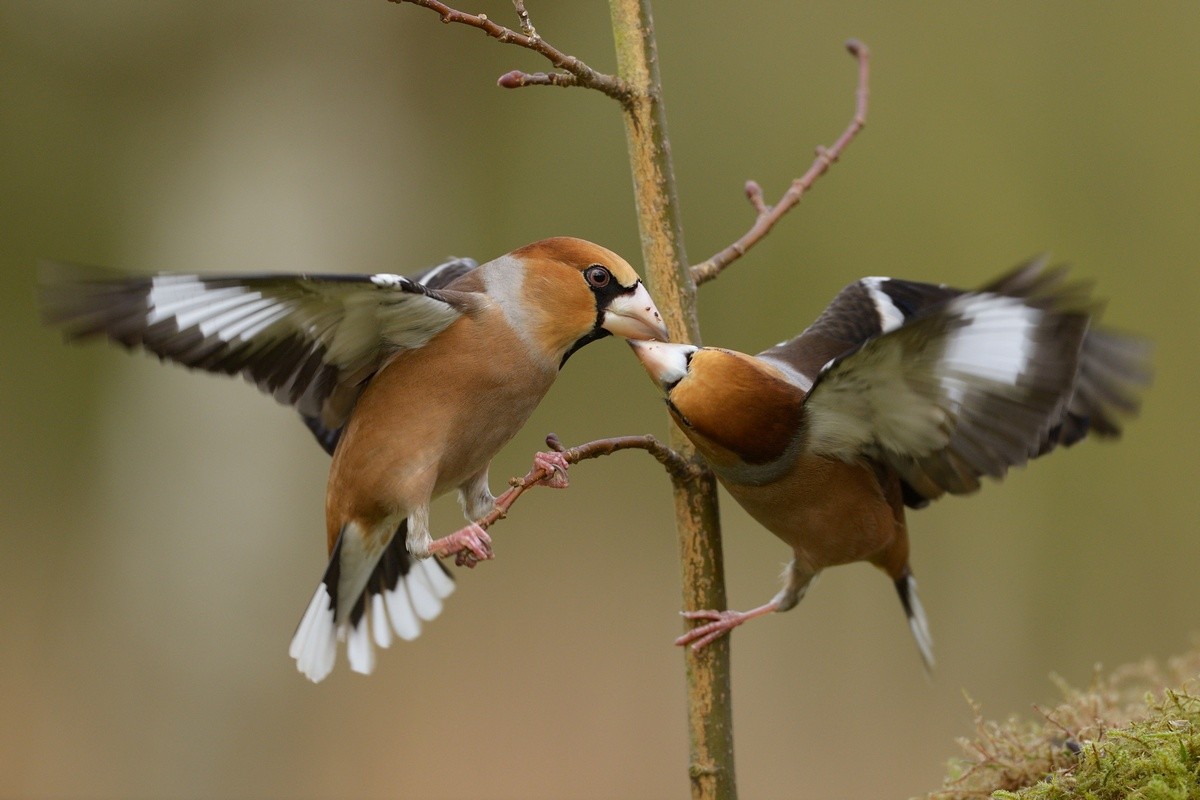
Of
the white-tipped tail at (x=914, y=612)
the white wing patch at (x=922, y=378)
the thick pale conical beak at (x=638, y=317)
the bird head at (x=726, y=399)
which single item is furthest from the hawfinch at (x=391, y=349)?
the white-tipped tail at (x=914, y=612)

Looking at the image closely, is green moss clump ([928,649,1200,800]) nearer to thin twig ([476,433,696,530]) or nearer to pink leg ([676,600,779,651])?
pink leg ([676,600,779,651])

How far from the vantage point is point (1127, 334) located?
5.33 ft

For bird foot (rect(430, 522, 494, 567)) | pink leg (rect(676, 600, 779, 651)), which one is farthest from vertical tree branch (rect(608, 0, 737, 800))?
bird foot (rect(430, 522, 494, 567))

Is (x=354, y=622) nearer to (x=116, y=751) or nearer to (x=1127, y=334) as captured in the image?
(x=1127, y=334)

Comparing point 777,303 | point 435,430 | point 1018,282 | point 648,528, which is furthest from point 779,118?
point 1018,282

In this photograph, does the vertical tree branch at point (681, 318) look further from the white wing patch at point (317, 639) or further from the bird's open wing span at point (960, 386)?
the white wing patch at point (317, 639)

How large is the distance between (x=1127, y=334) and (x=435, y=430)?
1.01 metres

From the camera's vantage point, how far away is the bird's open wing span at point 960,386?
1165 millimetres

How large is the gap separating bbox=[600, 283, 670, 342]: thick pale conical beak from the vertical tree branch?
0.05m

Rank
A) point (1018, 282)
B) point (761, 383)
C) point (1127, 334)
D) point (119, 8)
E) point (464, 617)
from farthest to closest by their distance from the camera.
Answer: point (119, 8) < point (464, 617) < point (1127, 334) < point (761, 383) < point (1018, 282)

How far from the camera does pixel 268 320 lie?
1513 mm

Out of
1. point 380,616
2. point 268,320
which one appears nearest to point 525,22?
point 268,320

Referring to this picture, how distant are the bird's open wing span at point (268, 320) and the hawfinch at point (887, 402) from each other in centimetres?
38

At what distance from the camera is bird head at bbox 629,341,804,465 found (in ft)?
4.64
